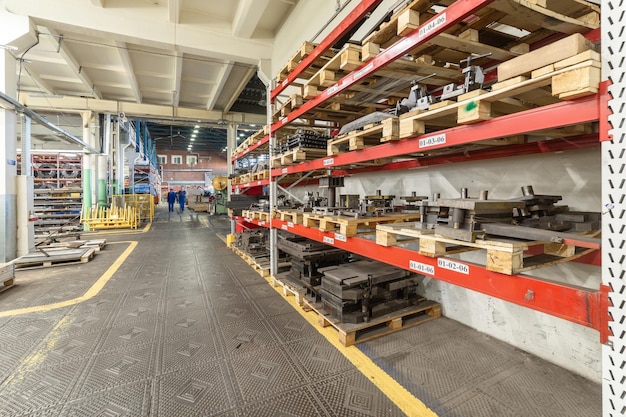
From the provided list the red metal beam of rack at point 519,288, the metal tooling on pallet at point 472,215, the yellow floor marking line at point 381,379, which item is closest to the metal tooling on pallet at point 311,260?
the yellow floor marking line at point 381,379

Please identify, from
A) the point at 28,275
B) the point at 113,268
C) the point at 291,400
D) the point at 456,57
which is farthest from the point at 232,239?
the point at 456,57

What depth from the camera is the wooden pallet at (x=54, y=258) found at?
6.16 m

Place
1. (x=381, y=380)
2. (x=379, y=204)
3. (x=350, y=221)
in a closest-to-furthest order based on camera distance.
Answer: (x=381, y=380) < (x=350, y=221) < (x=379, y=204)

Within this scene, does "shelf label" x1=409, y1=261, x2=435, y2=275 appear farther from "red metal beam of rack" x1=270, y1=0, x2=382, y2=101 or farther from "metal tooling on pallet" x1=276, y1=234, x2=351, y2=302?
"red metal beam of rack" x1=270, y1=0, x2=382, y2=101

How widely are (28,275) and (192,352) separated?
17.4 feet

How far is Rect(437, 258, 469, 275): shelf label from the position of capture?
1842 millimetres

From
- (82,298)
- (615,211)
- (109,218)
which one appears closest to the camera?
(615,211)

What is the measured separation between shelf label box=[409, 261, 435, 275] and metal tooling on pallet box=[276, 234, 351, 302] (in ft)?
6.73

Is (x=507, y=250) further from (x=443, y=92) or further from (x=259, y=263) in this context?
(x=259, y=263)

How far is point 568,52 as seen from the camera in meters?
1.41

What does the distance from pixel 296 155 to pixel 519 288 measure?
3268 mm

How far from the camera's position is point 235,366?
2730 mm

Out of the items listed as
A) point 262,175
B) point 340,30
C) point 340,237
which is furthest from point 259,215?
point 340,30

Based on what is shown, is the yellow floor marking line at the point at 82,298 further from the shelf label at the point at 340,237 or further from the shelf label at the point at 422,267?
the shelf label at the point at 422,267
